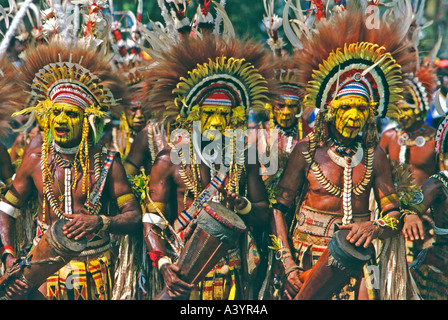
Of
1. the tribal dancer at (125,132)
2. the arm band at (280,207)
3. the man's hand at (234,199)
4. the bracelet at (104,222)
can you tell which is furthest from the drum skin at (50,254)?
the tribal dancer at (125,132)

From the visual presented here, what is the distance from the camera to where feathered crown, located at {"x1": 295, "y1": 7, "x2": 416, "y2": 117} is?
518 cm

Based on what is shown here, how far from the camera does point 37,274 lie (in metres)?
4.88

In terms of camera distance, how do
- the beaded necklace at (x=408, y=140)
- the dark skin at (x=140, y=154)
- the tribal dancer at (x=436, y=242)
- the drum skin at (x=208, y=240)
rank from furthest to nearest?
the beaded necklace at (x=408, y=140) < the dark skin at (x=140, y=154) < the tribal dancer at (x=436, y=242) < the drum skin at (x=208, y=240)

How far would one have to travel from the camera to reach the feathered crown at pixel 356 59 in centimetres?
518

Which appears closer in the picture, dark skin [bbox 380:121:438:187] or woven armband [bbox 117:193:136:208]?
woven armband [bbox 117:193:136:208]

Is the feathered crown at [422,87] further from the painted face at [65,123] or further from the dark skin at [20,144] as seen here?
the dark skin at [20,144]

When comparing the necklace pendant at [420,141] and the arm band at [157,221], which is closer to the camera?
the arm band at [157,221]

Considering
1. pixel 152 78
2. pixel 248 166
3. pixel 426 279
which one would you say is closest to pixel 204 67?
pixel 152 78

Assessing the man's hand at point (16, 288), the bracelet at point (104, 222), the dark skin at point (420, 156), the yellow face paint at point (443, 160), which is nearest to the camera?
the man's hand at point (16, 288)

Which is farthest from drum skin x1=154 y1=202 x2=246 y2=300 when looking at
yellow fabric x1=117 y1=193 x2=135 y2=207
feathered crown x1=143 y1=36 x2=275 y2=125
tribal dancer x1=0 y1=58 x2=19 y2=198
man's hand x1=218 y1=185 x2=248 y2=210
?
tribal dancer x1=0 y1=58 x2=19 y2=198

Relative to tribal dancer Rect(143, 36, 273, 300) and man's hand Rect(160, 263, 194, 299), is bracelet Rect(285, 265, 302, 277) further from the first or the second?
man's hand Rect(160, 263, 194, 299)

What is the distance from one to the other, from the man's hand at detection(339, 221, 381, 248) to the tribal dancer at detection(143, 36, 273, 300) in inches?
30.3

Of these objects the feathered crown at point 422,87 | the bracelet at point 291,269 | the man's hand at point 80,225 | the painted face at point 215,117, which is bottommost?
the bracelet at point 291,269

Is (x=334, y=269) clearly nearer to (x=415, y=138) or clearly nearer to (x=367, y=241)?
(x=367, y=241)
